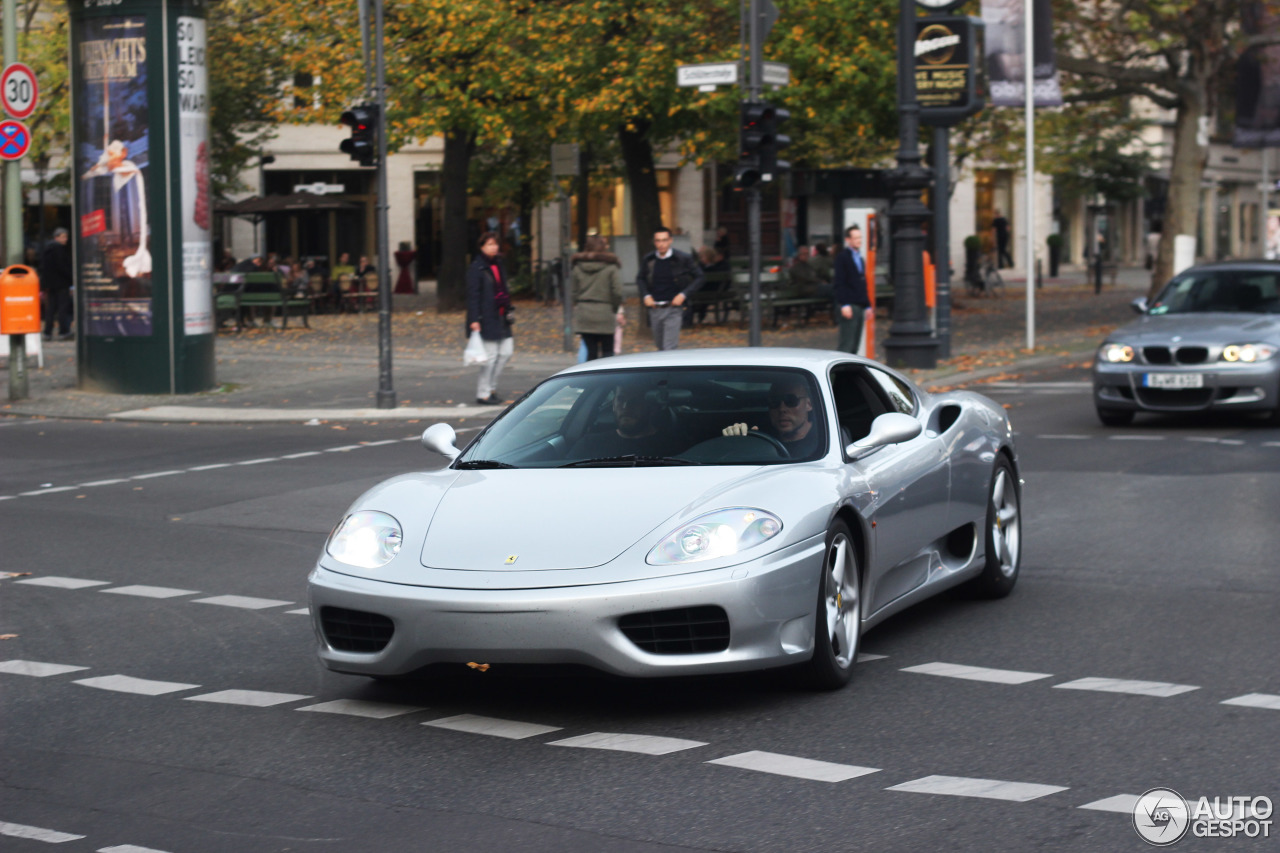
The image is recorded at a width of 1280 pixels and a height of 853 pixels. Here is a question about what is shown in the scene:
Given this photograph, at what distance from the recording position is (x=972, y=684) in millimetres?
6559

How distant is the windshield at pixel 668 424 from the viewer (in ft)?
22.6

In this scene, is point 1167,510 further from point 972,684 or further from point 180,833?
point 180,833

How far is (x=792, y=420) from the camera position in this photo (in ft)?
23.1

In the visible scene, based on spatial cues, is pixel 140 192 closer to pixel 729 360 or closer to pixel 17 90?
pixel 17 90

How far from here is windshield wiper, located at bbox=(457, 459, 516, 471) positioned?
22.9 feet

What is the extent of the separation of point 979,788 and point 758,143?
15.4 metres

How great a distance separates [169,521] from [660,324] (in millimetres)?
10051

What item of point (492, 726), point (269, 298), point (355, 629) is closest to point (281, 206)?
point (269, 298)

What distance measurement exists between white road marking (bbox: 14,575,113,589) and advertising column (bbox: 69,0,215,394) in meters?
12.4

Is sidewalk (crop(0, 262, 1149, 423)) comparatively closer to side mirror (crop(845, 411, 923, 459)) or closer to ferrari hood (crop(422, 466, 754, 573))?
side mirror (crop(845, 411, 923, 459))

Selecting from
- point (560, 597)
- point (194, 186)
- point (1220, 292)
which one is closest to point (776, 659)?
point (560, 597)

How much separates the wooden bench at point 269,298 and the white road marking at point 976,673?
89.6 feet

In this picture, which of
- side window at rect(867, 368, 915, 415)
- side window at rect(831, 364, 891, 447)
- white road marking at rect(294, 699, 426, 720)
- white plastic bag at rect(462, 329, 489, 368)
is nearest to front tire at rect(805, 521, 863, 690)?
side window at rect(831, 364, 891, 447)

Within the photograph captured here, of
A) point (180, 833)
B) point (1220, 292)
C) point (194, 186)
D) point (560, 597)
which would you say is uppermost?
point (194, 186)
